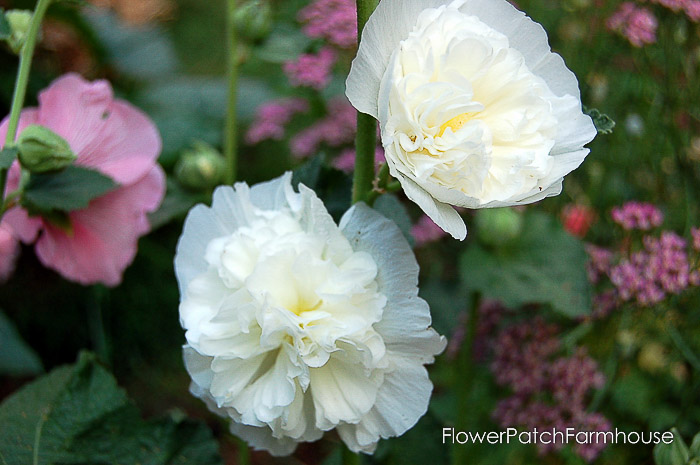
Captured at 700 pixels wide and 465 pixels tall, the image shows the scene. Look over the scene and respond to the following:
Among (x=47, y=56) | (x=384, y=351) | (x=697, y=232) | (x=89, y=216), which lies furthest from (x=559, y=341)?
(x=47, y=56)

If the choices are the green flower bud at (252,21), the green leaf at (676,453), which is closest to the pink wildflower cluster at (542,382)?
the green leaf at (676,453)

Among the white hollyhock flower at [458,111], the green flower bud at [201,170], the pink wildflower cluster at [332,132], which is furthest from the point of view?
the pink wildflower cluster at [332,132]

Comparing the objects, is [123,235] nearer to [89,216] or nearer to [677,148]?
[89,216]

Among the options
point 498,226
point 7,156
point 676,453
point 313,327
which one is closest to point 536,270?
point 498,226

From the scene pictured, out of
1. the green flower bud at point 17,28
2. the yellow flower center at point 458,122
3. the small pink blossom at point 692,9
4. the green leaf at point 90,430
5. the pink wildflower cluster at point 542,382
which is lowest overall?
the pink wildflower cluster at point 542,382

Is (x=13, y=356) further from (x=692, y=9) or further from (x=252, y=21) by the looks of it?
(x=692, y=9)

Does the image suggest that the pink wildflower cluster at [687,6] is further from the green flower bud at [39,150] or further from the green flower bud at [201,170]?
the green flower bud at [39,150]
